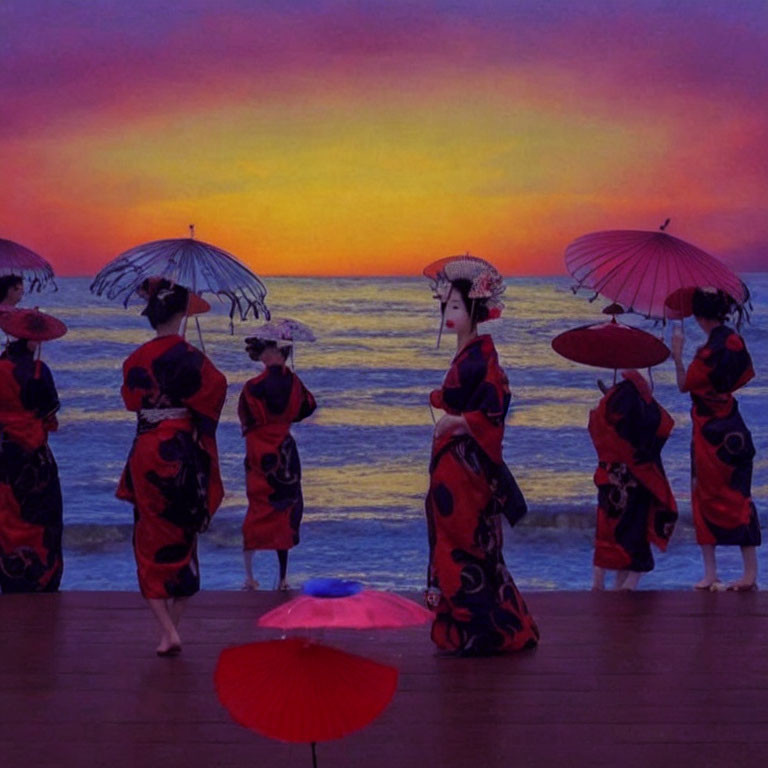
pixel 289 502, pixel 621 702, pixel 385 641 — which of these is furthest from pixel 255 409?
pixel 621 702

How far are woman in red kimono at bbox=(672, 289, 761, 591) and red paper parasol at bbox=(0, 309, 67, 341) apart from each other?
9.37 ft

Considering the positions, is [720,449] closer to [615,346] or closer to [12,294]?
[615,346]

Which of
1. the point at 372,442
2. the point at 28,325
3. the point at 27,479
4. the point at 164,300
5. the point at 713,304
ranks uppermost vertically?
the point at 164,300

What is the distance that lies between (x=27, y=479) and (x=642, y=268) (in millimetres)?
3005

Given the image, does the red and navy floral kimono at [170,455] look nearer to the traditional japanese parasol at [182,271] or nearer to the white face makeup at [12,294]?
the traditional japanese parasol at [182,271]

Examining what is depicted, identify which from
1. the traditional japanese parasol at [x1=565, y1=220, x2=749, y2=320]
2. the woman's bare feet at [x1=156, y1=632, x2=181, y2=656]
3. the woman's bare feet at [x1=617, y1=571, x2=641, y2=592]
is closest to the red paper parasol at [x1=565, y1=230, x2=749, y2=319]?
the traditional japanese parasol at [x1=565, y1=220, x2=749, y2=320]

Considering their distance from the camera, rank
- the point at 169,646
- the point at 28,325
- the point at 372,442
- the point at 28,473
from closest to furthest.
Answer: the point at 169,646 → the point at 28,325 → the point at 28,473 → the point at 372,442

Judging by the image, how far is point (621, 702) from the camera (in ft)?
16.3

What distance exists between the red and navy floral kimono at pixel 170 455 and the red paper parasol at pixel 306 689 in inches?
92.6

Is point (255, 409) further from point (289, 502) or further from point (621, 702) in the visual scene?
point (621, 702)

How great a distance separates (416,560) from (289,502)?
396 centimetres

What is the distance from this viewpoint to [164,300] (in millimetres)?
5453

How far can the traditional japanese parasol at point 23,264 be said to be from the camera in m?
7.12

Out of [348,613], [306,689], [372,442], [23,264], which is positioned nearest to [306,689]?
[306,689]
